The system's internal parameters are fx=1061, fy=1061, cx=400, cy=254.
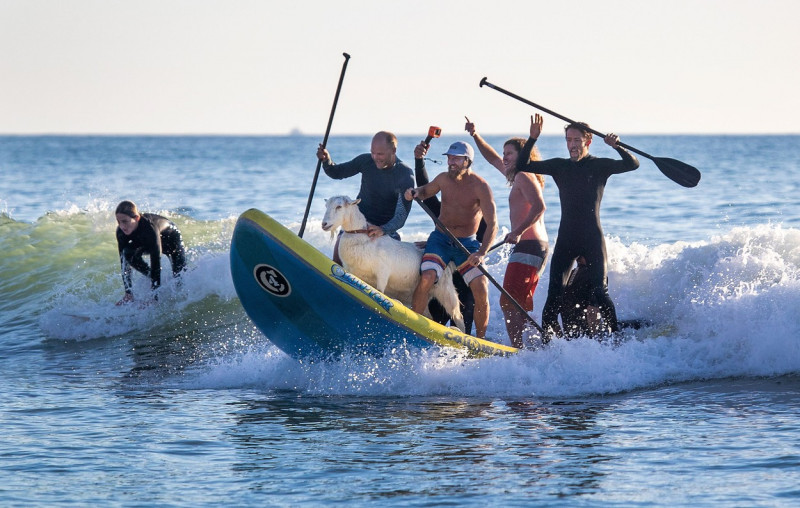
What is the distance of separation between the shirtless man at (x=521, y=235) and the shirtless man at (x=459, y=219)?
0.26m

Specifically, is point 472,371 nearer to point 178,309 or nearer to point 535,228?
point 535,228

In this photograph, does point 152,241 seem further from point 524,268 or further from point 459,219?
point 524,268

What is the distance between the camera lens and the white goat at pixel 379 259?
7871 millimetres

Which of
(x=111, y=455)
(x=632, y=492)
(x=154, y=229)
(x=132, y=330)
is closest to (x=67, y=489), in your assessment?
(x=111, y=455)

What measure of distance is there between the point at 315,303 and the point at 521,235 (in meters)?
1.69

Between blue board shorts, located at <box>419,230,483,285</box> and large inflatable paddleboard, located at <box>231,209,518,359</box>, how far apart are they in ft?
1.32

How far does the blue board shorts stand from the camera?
808 centimetres

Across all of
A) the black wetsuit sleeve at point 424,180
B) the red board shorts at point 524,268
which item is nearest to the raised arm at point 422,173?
the black wetsuit sleeve at point 424,180

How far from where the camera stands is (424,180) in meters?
8.34

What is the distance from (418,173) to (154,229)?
3.58 metres

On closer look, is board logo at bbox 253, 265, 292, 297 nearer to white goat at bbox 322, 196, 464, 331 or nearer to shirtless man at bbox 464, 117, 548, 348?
white goat at bbox 322, 196, 464, 331

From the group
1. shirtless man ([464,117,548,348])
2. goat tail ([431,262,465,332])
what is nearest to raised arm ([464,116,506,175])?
shirtless man ([464,117,548,348])

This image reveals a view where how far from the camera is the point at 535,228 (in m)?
8.30

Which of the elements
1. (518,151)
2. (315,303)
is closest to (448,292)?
(315,303)
